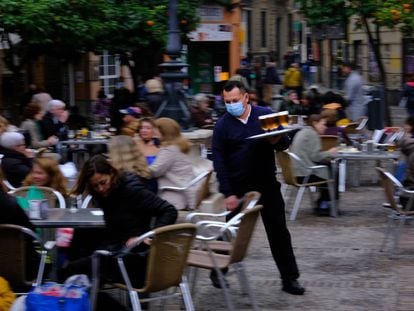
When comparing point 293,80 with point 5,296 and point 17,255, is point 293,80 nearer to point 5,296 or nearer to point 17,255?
point 17,255

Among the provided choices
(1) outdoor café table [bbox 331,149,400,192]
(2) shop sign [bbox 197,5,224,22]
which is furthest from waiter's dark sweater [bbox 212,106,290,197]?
(2) shop sign [bbox 197,5,224,22]

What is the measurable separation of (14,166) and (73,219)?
3305 millimetres

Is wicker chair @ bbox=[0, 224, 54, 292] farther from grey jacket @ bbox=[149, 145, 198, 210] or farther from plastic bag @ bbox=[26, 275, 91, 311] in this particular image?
grey jacket @ bbox=[149, 145, 198, 210]

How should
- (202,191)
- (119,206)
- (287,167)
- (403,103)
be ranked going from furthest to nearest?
(403,103) < (287,167) < (202,191) < (119,206)

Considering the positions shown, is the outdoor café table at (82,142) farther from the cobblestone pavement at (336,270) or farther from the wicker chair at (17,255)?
the wicker chair at (17,255)

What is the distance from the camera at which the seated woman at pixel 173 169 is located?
388 inches

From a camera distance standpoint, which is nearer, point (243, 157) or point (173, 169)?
point (243, 157)

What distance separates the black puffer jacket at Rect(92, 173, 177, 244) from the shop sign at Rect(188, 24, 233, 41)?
26.2 metres

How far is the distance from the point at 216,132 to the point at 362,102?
43.8 ft

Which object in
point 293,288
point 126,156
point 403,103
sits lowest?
point 403,103

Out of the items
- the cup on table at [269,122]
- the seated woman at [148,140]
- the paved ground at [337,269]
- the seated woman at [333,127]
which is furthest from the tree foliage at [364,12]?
the cup on table at [269,122]

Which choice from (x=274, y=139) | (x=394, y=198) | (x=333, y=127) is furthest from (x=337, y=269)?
(x=333, y=127)

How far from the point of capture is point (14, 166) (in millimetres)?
10008

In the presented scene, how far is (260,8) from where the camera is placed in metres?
52.8
